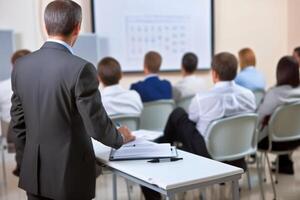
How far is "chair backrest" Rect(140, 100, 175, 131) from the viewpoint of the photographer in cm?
342

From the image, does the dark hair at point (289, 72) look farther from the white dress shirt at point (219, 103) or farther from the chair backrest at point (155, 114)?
the chair backrest at point (155, 114)

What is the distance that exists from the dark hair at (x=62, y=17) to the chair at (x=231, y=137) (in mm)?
1269

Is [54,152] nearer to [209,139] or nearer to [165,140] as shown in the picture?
[209,139]

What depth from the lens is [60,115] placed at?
5.10ft

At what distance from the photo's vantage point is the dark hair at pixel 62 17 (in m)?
1.55

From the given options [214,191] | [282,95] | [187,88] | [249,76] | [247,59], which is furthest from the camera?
[247,59]

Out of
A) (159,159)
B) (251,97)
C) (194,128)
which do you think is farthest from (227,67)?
(159,159)

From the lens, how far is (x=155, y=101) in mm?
3475

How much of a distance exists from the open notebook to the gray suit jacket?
10cm

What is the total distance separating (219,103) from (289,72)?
2.77 ft

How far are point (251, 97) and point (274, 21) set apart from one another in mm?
3538

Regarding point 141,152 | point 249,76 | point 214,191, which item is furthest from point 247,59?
point 141,152

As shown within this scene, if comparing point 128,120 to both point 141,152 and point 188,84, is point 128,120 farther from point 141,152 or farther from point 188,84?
point 188,84

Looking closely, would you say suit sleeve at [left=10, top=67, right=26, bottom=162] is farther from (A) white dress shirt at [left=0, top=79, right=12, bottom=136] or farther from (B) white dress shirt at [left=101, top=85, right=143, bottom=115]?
(A) white dress shirt at [left=0, top=79, right=12, bottom=136]
